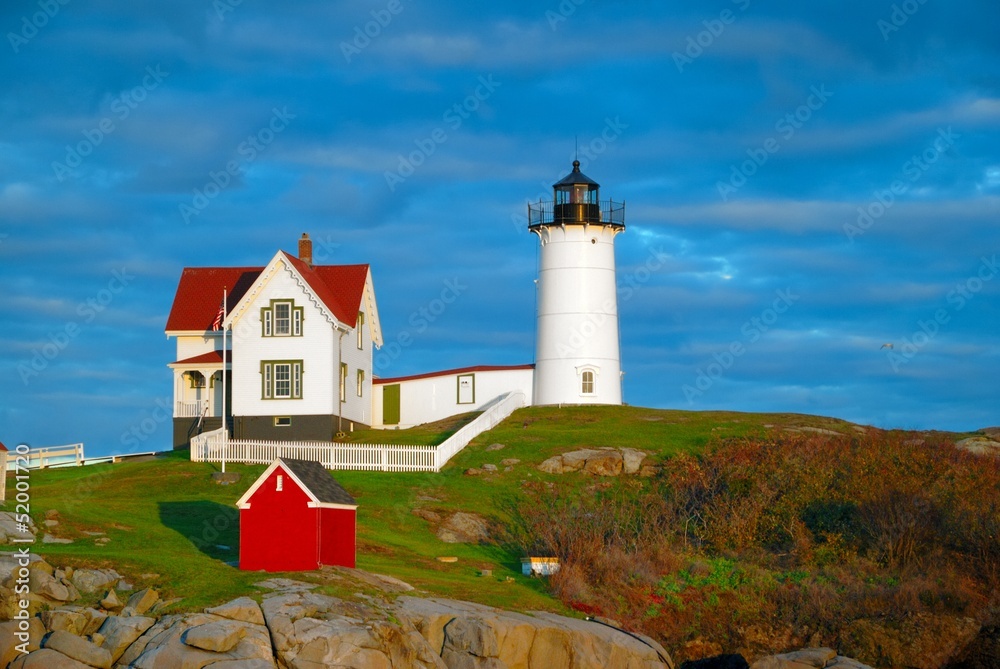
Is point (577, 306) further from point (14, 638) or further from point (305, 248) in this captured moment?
point (14, 638)

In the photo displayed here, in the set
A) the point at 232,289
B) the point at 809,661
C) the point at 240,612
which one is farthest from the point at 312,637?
the point at 232,289

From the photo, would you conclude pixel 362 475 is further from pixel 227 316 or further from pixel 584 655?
pixel 584 655

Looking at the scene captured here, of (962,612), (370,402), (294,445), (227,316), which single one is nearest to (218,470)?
(294,445)

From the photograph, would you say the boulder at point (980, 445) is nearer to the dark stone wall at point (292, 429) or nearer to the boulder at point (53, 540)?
the dark stone wall at point (292, 429)

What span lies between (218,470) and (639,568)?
17.1 metres

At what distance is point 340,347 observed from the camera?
49.7 metres

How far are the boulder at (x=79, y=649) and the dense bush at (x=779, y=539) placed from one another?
11.0m

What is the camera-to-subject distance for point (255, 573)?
2573 cm

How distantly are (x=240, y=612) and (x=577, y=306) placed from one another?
32869mm

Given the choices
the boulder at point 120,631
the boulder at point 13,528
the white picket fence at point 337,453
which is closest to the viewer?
the boulder at point 120,631

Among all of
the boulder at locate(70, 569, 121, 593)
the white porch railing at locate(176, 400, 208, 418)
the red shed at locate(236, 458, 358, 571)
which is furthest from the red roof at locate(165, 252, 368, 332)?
the boulder at locate(70, 569, 121, 593)

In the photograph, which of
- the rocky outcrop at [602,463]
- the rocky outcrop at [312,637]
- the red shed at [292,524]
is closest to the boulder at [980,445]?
the rocky outcrop at [602,463]

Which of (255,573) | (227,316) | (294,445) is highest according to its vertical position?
(227,316)

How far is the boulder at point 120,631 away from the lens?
21.5m
